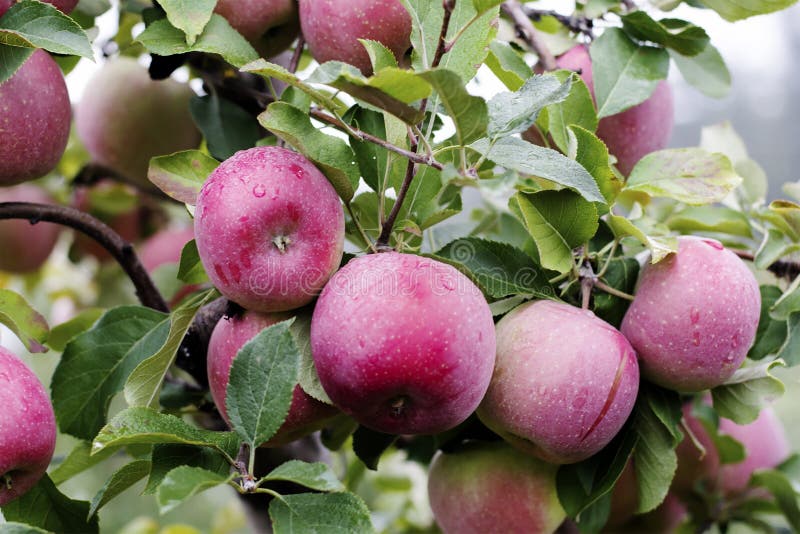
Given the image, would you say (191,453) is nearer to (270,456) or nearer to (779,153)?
(270,456)

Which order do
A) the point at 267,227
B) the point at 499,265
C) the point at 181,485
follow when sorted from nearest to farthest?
the point at 181,485 → the point at 267,227 → the point at 499,265

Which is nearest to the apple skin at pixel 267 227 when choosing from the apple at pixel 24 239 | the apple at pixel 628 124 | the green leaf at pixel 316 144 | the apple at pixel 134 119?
the green leaf at pixel 316 144

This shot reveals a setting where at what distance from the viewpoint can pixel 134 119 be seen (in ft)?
3.50

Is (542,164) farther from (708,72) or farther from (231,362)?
(708,72)

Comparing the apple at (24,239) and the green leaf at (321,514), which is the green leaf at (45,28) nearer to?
the green leaf at (321,514)

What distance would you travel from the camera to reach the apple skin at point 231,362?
0.65 meters

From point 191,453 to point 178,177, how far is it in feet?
0.74

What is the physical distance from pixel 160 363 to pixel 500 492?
0.34 m

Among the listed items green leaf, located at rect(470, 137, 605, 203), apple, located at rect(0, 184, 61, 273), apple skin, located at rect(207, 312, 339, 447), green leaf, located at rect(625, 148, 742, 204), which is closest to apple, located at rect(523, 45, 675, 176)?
green leaf, located at rect(625, 148, 742, 204)

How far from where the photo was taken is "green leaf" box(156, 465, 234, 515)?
1.58ft

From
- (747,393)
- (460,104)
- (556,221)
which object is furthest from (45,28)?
(747,393)

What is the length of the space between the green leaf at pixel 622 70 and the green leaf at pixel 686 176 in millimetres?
108

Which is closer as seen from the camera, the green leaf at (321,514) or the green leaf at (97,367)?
the green leaf at (321,514)

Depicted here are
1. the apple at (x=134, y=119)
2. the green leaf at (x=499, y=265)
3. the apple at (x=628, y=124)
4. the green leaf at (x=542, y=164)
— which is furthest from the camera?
the apple at (x=134, y=119)
